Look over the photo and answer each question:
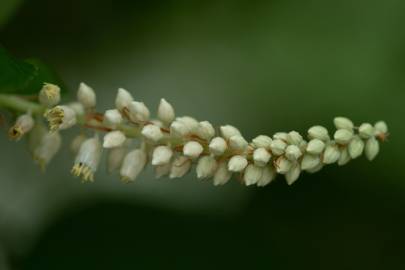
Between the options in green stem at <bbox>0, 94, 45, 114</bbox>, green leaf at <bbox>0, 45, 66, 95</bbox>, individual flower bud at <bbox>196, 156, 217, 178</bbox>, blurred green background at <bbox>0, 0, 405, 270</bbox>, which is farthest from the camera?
blurred green background at <bbox>0, 0, 405, 270</bbox>

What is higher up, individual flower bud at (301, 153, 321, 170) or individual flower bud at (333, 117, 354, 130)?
individual flower bud at (333, 117, 354, 130)

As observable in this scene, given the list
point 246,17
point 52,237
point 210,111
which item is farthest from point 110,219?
point 246,17

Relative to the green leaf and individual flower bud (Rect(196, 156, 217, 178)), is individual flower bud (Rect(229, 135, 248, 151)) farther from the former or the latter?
the green leaf

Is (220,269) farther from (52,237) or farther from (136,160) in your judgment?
(136,160)

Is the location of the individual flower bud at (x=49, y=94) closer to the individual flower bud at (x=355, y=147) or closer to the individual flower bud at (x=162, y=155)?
the individual flower bud at (x=162, y=155)

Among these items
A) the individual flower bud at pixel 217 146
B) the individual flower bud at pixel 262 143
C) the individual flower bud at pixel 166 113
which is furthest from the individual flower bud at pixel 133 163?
the individual flower bud at pixel 262 143

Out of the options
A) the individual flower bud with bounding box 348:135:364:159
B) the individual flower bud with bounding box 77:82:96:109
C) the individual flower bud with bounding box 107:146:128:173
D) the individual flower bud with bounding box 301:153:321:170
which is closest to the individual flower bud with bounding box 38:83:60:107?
the individual flower bud with bounding box 77:82:96:109
